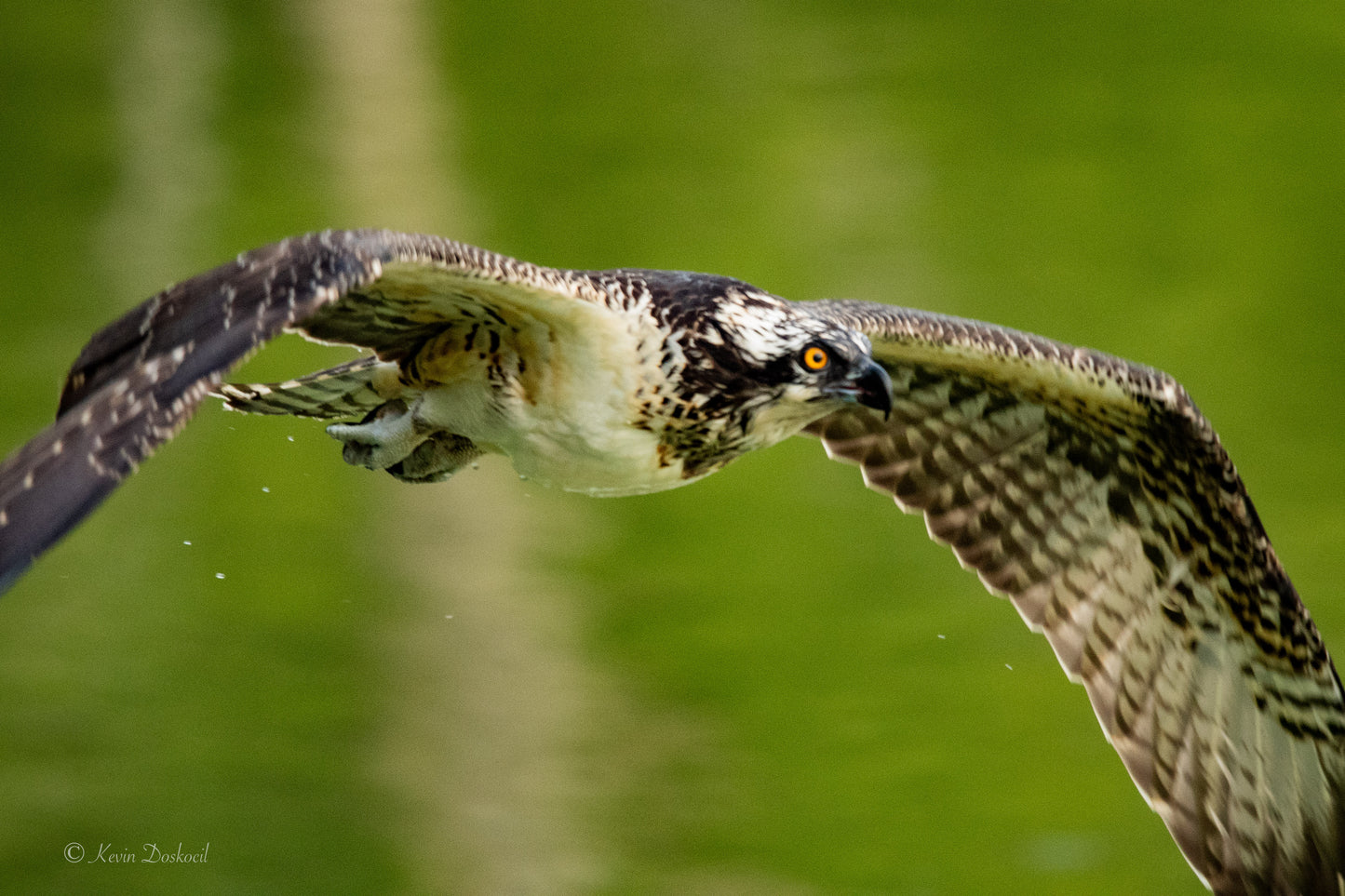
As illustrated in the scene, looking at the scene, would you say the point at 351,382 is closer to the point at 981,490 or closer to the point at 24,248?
the point at 981,490

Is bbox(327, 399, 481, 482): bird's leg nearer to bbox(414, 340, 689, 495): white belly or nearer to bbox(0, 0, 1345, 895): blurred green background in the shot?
bbox(414, 340, 689, 495): white belly

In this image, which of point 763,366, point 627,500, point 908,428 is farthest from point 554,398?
point 627,500

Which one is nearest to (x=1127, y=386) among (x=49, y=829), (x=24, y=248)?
(x=49, y=829)

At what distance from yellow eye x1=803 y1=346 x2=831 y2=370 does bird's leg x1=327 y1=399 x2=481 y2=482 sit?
40.9 inches

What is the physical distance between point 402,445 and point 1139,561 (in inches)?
91.9

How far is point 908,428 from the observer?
21.1ft

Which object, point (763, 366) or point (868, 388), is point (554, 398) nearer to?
point (763, 366)

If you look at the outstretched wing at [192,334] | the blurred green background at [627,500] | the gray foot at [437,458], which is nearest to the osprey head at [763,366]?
the outstretched wing at [192,334]

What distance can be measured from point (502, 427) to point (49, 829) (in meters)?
5.33

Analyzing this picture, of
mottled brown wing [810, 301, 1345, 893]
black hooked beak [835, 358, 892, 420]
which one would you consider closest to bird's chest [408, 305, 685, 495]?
black hooked beak [835, 358, 892, 420]

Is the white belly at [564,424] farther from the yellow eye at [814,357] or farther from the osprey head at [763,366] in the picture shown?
the yellow eye at [814,357]

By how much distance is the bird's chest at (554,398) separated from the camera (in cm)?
526

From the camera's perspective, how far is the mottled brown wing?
19.2ft

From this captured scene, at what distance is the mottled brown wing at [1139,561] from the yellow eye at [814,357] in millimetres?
392
